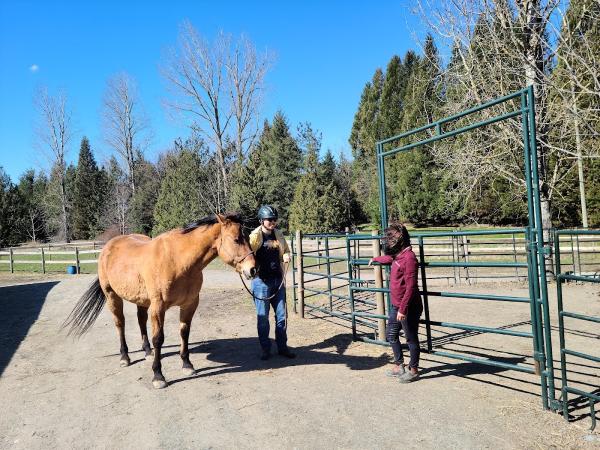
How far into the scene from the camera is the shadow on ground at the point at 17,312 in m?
6.04

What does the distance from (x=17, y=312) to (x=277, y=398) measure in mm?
7561

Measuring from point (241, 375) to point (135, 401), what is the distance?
106 cm

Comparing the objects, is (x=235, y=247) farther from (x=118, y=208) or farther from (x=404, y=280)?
(x=118, y=208)

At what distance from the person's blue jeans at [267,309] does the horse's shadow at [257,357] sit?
0.22 meters

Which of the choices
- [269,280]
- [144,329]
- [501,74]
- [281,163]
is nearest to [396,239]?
[269,280]

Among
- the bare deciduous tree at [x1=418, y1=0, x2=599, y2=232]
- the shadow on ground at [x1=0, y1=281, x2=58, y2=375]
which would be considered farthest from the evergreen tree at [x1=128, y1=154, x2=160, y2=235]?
the bare deciduous tree at [x1=418, y1=0, x2=599, y2=232]

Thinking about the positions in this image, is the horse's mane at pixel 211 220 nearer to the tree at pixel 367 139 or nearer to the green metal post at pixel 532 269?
the green metal post at pixel 532 269

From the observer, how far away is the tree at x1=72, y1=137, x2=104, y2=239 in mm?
45216

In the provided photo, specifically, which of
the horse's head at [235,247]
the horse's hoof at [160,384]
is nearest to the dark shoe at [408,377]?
the horse's head at [235,247]

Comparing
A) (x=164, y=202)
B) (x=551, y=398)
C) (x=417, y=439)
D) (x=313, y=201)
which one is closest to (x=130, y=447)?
(x=417, y=439)

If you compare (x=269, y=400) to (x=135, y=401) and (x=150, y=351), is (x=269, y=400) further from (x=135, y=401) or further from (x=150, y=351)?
(x=150, y=351)

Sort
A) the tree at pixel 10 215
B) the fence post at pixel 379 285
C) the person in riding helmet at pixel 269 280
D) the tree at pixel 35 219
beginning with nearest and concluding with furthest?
the person in riding helmet at pixel 269 280 < the fence post at pixel 379 285 < the tree at pixel 10 215 < the tree at pixel 35 219

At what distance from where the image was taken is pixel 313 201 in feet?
88.6

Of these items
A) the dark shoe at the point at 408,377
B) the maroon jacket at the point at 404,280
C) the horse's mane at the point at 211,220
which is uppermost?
the horse's mane at the point at 211,220
